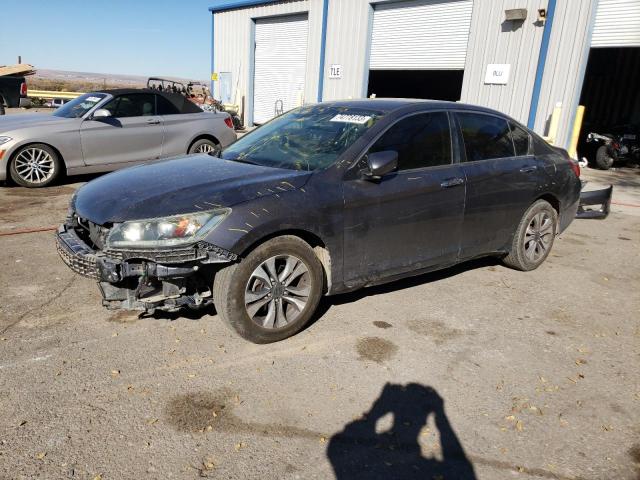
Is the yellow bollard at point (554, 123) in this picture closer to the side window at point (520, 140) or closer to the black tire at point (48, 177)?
the side window at point (520, 140)

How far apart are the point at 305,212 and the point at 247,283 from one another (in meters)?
0.61

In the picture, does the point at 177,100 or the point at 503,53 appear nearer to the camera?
the point at 177,100

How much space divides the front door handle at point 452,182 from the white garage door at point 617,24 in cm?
905

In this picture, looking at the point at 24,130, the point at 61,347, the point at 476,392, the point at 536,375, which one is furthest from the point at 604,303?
the point at 24,130

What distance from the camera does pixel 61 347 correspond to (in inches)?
135

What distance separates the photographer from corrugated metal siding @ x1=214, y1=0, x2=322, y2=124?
57.8ft

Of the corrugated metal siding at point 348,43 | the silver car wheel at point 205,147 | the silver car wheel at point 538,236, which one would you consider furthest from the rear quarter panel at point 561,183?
the corrugated metal siding at point 348,43

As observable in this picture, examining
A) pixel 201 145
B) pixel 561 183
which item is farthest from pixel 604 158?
pixel 201 145

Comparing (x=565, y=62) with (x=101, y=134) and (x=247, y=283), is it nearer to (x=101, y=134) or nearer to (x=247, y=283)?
(x=101, y=134)

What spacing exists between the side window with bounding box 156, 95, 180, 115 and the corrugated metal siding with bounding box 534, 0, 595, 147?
8.18 meters

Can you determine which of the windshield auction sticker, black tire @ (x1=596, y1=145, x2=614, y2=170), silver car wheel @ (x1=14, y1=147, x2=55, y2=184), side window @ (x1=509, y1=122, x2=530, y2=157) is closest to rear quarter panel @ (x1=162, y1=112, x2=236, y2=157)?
silver car wheel @ (x1=14, y1=147, x2=55, y2=184)

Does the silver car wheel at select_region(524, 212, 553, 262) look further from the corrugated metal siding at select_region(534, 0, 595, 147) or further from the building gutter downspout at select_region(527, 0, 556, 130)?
the building gutter downspout at select_region(527, 0, 556, 130)

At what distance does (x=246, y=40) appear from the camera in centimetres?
2083

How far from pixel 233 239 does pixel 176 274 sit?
0.40 metres
